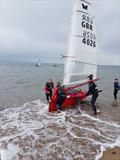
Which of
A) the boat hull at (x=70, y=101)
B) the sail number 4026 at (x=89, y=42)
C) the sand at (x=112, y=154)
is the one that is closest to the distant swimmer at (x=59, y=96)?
the boat hull at (x=70, y=101)

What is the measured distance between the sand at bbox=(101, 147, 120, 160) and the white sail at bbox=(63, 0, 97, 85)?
5987 millimetres

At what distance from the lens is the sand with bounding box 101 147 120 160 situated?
7093 millimetres

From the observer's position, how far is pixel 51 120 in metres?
11.3

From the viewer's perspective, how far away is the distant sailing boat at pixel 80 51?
13.0 metres

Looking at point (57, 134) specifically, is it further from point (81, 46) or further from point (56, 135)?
point (81, 46)

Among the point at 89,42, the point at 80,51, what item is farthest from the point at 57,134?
the point at 89,42

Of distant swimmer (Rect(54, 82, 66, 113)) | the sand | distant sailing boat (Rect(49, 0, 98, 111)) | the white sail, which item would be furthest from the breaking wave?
the white sail

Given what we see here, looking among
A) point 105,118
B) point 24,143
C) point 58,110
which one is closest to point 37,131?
point 24,143

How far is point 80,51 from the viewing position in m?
13.4

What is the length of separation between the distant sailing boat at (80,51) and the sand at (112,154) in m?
5.38

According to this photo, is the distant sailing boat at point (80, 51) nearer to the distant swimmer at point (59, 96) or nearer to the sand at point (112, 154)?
the distant swimmer at point (59, 96)

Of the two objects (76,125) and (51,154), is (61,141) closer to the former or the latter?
(51,154)

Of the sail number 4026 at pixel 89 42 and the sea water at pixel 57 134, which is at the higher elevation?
the sail number 4026 at pixel 89 42

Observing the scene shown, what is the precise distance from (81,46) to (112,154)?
24.5 ft
